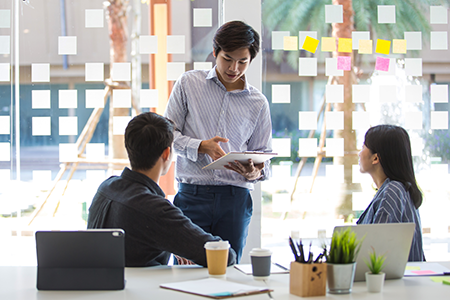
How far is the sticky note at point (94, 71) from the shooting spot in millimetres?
3021

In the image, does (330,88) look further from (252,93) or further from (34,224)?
(34,224)

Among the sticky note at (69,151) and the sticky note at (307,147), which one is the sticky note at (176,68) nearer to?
the sticky note at (69,151)

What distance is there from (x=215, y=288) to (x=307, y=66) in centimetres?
209

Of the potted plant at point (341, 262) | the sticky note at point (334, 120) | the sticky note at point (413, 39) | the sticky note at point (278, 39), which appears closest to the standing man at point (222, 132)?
the sticky note at point (278, 39)

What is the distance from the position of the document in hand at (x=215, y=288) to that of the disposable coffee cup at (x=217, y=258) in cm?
8

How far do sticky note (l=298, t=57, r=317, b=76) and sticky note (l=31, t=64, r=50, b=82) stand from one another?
1.67 metres

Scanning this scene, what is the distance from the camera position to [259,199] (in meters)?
3.11

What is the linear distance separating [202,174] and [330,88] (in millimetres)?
1264

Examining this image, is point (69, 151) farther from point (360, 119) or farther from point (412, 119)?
point (412, 119)

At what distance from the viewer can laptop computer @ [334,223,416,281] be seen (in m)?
1.41

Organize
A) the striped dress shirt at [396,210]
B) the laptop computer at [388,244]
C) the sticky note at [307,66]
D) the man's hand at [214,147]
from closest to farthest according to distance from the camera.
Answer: the laptop computer at [388,244], the striped dress shirt at [396,210], the man's hand at [214,147], the sticky note at [307,66]

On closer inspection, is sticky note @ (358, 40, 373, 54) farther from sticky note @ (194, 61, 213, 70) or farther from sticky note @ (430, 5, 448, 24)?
sticky note @ (194, 61, 213, 70)

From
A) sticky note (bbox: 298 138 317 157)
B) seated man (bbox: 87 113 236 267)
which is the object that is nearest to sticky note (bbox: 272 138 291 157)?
sticky note (bbox: 298 138 317 157)

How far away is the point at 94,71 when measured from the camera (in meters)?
3.03
